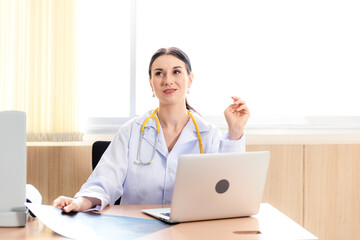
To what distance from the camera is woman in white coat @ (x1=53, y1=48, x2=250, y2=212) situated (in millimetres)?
1903

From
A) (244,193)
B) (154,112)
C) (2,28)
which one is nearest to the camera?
(244,193)

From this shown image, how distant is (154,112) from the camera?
80.3 inches

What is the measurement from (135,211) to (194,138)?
20.1 inches

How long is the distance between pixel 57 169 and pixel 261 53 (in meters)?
1.44

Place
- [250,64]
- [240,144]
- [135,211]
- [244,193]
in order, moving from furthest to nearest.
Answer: [250,64] < [240,144] < [135,211] < [244,193]

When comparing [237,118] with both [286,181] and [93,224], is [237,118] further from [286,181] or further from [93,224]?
[286,181]

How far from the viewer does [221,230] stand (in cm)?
135

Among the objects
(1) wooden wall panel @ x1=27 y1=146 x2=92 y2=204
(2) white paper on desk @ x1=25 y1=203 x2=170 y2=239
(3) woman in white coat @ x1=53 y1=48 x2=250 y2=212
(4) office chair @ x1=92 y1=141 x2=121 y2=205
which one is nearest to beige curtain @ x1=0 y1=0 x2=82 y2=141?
(1) wooden wall panel @ x1=27 y1=146 x2=92 y2=204

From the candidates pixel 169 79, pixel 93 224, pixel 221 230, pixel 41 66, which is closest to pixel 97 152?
pixel 169 79

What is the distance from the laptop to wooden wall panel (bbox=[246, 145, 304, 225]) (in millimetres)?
1215

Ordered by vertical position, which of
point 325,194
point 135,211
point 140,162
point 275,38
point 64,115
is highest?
point 275,38

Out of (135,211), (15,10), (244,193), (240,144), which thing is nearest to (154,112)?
(240,144)

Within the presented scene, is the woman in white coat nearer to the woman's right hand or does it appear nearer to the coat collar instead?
the coat collar

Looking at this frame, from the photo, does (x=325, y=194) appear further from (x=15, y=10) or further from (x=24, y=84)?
(x=15, y=10)
